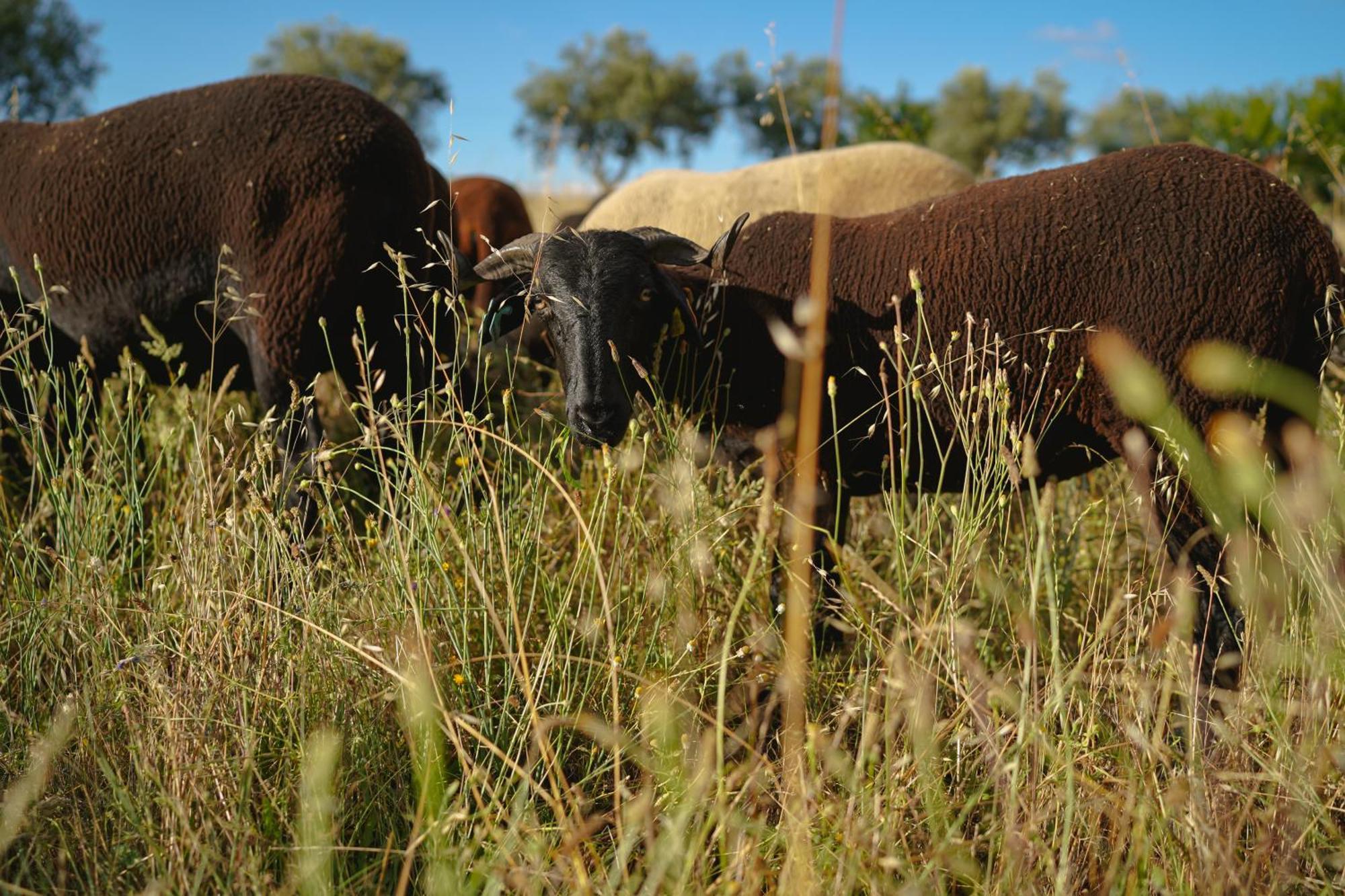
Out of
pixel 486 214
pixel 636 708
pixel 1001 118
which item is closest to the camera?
pixel 636 708

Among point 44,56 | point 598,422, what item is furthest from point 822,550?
point 44,56

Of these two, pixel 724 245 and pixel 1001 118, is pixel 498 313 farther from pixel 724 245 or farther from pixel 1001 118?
pixel 1001 118

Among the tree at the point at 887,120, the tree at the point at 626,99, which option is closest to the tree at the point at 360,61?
the tree at the point at 626,99

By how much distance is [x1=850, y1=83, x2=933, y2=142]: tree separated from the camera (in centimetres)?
952

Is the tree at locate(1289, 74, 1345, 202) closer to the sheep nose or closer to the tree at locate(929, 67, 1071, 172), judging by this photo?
the sheep nose

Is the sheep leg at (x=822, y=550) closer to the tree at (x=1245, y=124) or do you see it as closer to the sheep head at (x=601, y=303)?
the sheep head at (x=601, y=303)

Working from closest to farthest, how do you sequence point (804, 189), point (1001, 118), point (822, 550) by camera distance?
point (822, 550) < point (804, 189) < point (1001, 118)

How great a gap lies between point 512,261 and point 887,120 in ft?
17.3

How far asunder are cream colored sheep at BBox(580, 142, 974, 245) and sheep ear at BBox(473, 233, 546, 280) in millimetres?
2662

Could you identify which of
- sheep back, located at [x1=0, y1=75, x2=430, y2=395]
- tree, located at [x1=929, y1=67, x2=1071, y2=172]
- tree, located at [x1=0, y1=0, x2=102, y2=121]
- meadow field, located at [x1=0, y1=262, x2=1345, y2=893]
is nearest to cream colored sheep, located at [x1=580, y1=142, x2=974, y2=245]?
sheep back, located at [x1=0, y1=75, x2=430, y2=395]

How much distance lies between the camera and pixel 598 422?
3.23 meters

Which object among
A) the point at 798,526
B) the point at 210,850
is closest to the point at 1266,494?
the point at 798,526

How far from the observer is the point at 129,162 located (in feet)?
13.7

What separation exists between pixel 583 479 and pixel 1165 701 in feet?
6.50
